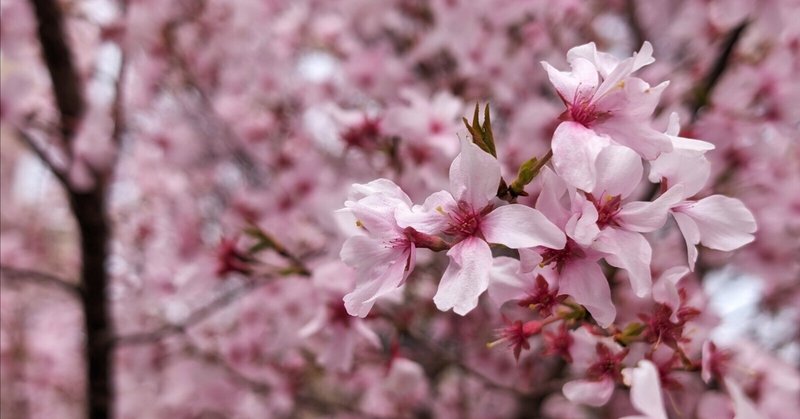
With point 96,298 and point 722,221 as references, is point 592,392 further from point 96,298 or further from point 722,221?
point 96,298

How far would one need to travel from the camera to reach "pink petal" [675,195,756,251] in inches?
30.4

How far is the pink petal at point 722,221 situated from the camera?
77 centimetres

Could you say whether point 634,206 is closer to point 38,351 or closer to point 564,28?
point 564,28

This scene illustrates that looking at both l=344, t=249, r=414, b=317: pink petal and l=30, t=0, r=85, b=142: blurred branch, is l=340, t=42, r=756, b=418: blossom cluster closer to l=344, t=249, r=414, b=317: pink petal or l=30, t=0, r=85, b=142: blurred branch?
l=344, t=249, r=414, b=317: pink petal

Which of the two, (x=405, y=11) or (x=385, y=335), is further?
(x=385, y=335)

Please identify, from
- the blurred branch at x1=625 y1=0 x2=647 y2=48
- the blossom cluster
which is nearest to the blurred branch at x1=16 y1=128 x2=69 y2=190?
the blossom cluster

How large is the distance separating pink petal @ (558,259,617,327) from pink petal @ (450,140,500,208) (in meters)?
0.13

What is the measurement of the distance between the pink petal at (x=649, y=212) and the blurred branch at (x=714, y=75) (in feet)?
3.39

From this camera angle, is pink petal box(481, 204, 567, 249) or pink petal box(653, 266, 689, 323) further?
pink petal box(653, 266, 689, 323)

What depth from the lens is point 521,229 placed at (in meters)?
0.69

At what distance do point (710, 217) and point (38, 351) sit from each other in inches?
128

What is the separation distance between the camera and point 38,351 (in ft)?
10.1

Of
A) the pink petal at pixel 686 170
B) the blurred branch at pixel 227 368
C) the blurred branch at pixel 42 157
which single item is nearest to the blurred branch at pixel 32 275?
the blurred branch at pixel 42 157

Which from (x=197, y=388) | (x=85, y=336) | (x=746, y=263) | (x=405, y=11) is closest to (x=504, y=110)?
(x=405, y=11)
